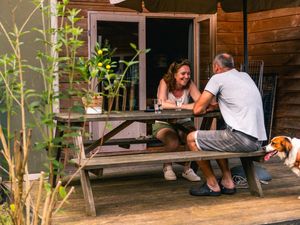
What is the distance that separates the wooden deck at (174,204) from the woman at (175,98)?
0.13 meters

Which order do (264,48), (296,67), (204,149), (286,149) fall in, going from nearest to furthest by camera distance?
(286,149) < (204,149) < (296,67) < (264,48)

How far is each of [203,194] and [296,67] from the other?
306 cm

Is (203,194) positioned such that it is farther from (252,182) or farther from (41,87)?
(41,87)

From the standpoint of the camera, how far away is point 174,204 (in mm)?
3570

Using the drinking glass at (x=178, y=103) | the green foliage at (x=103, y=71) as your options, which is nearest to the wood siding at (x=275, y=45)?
the drinking glass at (x=178, y=103)

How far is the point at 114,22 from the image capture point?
6445 mm

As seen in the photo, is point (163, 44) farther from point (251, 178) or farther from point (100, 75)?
point (100, 75)

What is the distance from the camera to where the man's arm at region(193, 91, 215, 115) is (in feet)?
12.1

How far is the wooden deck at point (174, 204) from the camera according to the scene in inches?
124

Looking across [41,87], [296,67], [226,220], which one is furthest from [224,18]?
[226,220]

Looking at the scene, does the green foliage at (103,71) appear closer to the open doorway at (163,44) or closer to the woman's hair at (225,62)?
the woman's hair at (225,62)

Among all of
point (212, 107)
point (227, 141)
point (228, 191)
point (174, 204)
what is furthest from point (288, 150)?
point (174, 204)

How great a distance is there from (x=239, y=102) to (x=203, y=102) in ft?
0.96

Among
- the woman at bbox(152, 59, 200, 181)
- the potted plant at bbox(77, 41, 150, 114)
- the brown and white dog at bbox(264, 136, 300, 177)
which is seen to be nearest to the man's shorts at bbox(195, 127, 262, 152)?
the brown and white dog at bbox(264, 136, 300, 177)
